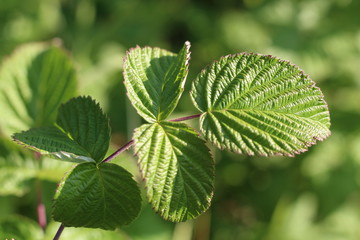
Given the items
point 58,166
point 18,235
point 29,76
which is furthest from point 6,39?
point 18,235

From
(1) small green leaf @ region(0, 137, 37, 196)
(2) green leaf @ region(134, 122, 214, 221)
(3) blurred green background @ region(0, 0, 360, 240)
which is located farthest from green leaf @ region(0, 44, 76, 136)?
(3) blurred green background @ region(0, 0, 360, 240)

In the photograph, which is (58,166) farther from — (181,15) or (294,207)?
(181,15)

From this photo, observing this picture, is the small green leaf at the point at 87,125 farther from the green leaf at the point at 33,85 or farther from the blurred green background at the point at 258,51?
the blurred green background at the point at 258,51

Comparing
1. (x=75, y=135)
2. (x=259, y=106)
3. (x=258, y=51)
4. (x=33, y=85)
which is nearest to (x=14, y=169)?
(x=33, y=85)

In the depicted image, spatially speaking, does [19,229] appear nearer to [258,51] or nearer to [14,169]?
[14,169]

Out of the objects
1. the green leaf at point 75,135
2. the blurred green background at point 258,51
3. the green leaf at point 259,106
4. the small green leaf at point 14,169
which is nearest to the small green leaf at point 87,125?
the green leaf at point 75,135

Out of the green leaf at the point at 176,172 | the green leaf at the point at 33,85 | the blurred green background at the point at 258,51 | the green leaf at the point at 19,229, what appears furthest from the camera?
the blurred green background at the point at 258,51
